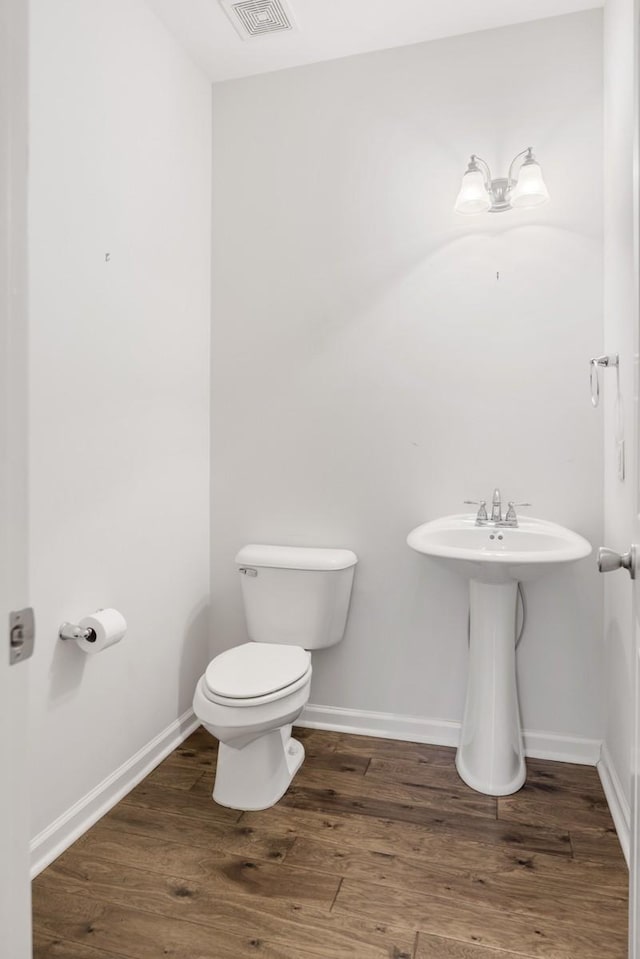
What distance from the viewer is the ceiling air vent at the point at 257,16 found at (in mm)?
2193

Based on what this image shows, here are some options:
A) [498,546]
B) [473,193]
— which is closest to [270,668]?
[498,546]

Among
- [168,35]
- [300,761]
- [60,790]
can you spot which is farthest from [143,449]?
[168,35]

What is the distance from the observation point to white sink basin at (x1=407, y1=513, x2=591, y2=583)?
188 cm

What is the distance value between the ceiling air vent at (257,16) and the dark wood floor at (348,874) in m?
2.71

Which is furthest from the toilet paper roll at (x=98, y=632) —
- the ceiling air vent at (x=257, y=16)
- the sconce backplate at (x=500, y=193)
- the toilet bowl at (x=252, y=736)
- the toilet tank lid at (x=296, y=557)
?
the ceiling air vent at (x=257, y=16)

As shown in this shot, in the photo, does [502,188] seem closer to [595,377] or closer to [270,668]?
[595,377]

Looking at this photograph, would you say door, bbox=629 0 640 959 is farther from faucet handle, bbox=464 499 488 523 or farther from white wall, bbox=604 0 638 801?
faucet handle, bbox=464 499 488 523

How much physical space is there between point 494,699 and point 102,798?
1.32m

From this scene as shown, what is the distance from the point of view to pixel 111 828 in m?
1.91

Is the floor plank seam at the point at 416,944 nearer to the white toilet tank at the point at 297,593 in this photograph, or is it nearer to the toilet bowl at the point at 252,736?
the toilet bowl at the point at 252,736

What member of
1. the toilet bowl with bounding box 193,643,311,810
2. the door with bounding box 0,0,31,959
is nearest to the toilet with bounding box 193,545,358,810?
the toilet bowl with bounding box 193,643,311,810

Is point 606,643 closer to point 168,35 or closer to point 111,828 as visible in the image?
point 111,828

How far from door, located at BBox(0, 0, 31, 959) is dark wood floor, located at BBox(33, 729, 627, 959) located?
0.99 meters

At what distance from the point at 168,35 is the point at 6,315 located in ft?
7.37
